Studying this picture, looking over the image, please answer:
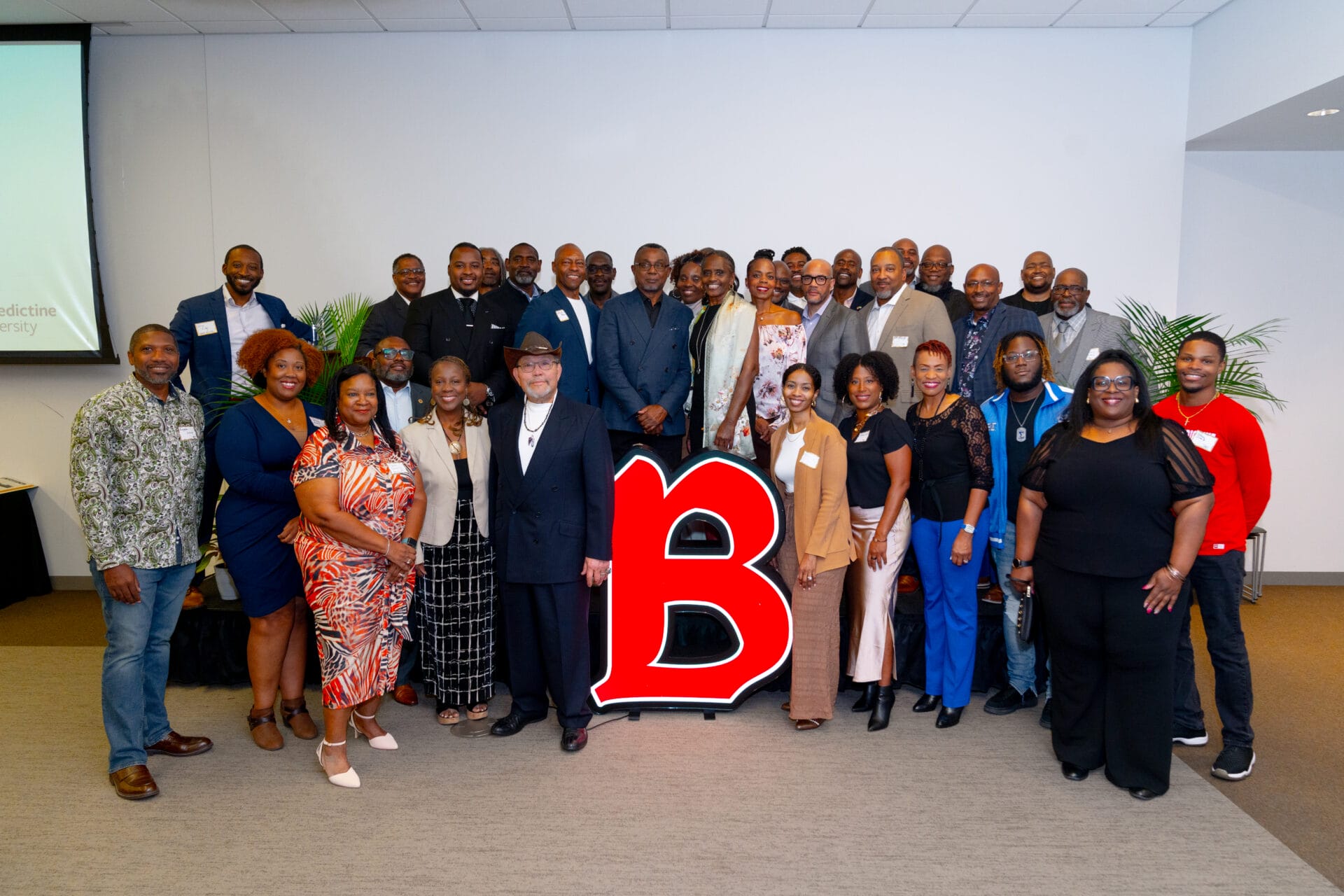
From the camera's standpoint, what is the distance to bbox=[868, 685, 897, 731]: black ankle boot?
3779 millimetres

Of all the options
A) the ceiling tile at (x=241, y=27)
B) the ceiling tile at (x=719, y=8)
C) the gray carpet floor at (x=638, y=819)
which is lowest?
the gray carpet floor at (x=638, y=819)

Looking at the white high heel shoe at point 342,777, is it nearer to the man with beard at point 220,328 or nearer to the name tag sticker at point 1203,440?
the man with beard at point 220,328

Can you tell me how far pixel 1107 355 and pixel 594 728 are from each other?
2.74 m

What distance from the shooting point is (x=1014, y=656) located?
4.00 metres

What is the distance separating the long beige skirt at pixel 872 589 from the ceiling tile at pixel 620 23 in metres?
4.06

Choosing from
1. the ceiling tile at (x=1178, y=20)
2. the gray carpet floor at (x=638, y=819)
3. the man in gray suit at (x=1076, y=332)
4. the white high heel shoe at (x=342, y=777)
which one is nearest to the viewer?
the gray carpet floor at (x=638, y=819)

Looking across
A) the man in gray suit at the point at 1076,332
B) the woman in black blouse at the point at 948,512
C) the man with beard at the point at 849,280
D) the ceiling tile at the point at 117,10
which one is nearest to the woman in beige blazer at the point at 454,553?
the woman in black blouse at the point at 948,512

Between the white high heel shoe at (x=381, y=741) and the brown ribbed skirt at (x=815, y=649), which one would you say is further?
the brown ribbed skirt at (x=815, y=649)

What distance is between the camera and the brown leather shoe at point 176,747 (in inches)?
140

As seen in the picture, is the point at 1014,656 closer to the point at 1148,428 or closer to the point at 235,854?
the point at 1148,428

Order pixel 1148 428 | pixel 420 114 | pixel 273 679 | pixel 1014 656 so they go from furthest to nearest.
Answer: pixel 420 114 → pixel 1014 656 → pixel 273 679 → pixel 1148 428

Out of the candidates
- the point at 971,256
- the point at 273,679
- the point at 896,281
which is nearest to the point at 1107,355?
the point at 896,281

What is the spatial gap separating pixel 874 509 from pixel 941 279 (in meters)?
2.24

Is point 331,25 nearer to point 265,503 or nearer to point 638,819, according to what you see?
point 265,503
